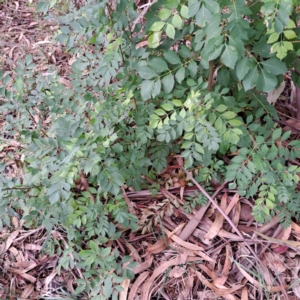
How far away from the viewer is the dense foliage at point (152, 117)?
1070 mm

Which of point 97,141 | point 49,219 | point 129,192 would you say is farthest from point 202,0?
point 129,192

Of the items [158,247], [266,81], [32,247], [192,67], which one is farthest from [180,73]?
[32,247]

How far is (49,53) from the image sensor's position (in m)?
2.48

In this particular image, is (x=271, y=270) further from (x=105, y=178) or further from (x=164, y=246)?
(x=105, y=178)

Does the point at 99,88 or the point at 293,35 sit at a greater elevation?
the point at 293,35

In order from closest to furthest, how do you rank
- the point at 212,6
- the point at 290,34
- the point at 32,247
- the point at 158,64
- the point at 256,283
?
the point at 212,6
the point at 290,34
the point at 158,64
the point at 256,283
the point at 32,247

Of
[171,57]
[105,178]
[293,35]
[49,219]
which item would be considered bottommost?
[49,219]

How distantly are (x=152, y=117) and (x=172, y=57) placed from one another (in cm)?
23

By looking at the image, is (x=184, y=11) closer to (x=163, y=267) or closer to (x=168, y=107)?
(x=168, y=107)

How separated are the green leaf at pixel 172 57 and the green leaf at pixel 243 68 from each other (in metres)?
0.23

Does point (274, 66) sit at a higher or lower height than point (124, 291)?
higher

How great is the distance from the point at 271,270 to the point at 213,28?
1039mm

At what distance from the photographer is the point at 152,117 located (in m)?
1.32

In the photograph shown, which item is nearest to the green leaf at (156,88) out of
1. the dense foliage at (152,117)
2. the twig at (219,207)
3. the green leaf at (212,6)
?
the dense foliage at (152,117)
